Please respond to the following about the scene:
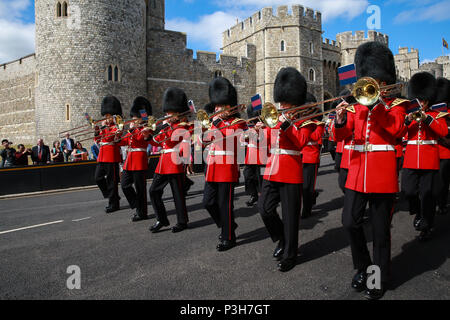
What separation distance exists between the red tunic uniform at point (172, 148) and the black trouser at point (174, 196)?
0.35 feet

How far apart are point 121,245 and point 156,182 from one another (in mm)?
1185

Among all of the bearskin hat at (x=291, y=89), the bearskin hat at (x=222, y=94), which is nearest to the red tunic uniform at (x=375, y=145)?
the bearskin hat at (x=291, y=89)

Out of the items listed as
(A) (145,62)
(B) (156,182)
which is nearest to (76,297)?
(B) (156,182)

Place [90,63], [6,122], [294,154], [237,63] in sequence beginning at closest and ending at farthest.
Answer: [294,154], [90,63], [237,63], [6,122]

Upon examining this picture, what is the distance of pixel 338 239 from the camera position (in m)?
4.42

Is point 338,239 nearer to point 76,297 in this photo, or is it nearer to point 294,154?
point 294,154

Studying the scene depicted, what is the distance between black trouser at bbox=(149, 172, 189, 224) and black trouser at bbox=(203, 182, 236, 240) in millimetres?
800

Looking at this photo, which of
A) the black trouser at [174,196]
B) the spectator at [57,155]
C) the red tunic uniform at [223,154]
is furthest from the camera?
the spectator at [57,155]

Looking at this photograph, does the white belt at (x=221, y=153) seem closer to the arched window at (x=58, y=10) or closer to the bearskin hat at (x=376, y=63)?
the bearskin hat at (x=376, y=63)

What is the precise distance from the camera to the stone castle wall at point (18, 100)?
98.2ft

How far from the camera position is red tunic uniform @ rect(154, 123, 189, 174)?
524 centimetres

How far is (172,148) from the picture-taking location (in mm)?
5316

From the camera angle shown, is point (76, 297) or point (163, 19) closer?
point (76, 297)

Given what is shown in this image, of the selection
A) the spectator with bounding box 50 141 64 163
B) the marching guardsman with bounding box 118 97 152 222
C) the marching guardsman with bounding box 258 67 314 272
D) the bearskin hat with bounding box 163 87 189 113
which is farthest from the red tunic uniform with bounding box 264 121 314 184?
the spectator with bounding box 50 141 64 163
